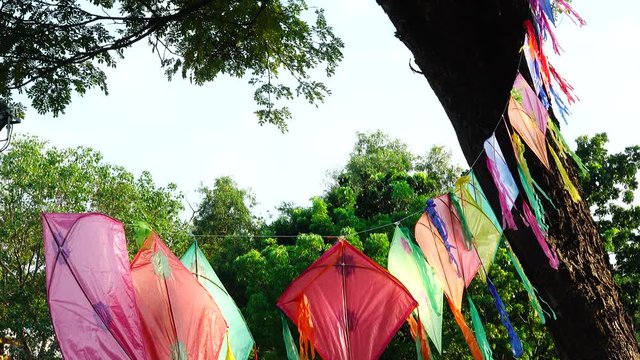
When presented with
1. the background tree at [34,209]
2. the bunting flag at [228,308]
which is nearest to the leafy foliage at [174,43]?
the bunting flag at [228,308]

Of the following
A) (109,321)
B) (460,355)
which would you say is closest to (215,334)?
(109,321)

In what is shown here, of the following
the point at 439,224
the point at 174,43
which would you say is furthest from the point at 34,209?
the point at 439,224

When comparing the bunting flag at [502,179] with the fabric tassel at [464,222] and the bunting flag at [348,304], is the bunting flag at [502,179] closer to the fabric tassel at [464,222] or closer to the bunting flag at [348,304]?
the fabric tassel at [464,222]

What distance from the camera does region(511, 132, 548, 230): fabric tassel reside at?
3.37 m

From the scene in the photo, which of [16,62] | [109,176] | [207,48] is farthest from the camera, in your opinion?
[109,176]

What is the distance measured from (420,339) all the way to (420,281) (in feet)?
1.27

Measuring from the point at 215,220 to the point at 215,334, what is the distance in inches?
769

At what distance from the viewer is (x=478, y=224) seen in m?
4.21

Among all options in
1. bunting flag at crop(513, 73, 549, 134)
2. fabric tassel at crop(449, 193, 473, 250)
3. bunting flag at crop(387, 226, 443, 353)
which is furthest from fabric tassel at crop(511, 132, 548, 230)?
bunting flag at crop(387, 226, 443, 353)

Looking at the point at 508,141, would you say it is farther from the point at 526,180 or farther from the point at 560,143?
the point at 560,143

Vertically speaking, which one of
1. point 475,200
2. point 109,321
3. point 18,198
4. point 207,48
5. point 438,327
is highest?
point 18,198

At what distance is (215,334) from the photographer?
12.0 feet

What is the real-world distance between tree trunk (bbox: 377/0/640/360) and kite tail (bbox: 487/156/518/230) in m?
0.06

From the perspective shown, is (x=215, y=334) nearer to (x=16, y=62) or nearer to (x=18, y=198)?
(x=16, y=62)
